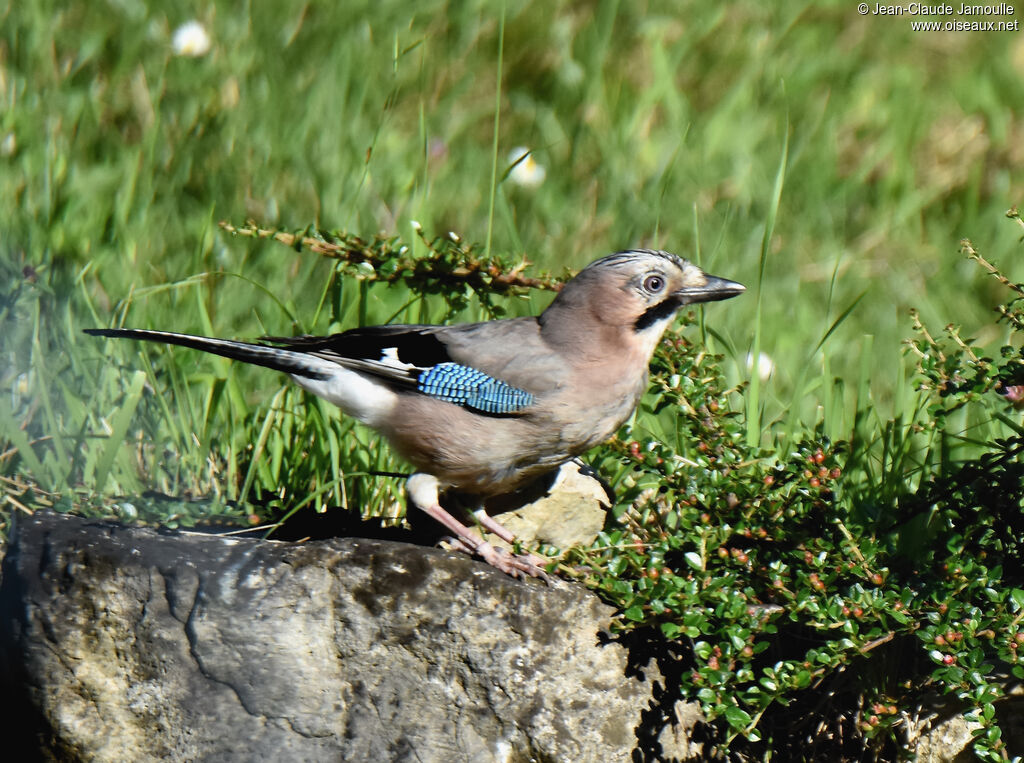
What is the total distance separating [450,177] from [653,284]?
7.74 ft

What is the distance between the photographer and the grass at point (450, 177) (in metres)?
3.83

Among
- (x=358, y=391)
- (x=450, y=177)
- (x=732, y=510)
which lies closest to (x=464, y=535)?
(x=358, y=391)

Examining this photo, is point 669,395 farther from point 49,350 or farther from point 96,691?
point 49,350

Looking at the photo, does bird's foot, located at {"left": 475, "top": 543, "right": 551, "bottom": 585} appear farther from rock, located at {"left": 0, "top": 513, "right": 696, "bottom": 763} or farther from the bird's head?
the bird's head

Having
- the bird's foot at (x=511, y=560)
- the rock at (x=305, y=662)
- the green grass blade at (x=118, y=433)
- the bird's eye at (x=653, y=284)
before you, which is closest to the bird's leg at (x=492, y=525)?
the bird's foot at (x=511, y=560)

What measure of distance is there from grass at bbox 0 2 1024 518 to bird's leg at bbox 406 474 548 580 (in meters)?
0.37

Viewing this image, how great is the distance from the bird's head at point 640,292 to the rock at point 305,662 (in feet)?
2.91

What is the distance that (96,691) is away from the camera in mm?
2904

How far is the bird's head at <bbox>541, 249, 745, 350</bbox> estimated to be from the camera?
11.5 feet

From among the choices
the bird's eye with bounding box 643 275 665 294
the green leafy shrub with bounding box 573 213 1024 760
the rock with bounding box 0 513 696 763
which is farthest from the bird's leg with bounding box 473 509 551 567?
the bird's eye with bounding box 643 275 665 294

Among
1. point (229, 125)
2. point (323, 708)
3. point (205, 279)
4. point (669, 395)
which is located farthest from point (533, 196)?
point (323, 708)

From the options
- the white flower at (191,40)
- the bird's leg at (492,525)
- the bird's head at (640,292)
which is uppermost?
the white flower at (191,40)

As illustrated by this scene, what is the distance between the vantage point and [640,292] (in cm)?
352

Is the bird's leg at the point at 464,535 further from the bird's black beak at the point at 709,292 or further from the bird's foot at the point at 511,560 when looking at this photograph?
the bird's black beak at the point at 709,292
